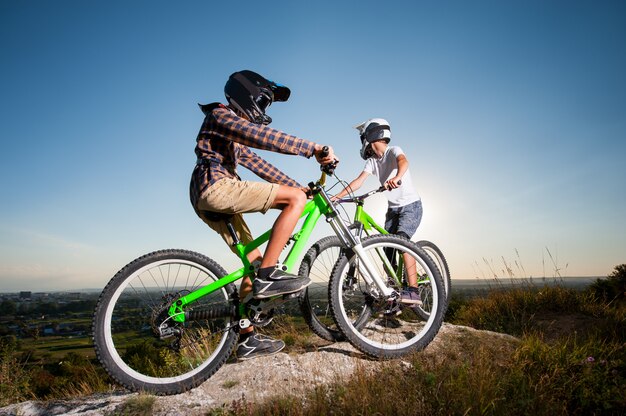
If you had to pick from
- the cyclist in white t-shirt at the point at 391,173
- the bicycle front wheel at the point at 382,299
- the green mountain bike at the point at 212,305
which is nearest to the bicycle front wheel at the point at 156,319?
the green mountain bike at the point at 212,305

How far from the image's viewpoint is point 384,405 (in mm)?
2172

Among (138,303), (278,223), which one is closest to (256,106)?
(278,223)

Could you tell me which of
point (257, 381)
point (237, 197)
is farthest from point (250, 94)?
point (257, 381)

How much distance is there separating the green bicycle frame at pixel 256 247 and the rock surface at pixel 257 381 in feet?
2.18

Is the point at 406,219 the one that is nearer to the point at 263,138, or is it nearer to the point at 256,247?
the point at 256,247

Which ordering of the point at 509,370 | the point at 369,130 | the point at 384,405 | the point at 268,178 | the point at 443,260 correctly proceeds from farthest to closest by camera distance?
the point at 443,260 < the point at 369,130 < the point at 268,178 < the point at 509,370 < the point at 384,405

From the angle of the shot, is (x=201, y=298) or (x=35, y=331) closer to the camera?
(x=201, y=298)

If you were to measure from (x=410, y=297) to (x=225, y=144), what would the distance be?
256 cm

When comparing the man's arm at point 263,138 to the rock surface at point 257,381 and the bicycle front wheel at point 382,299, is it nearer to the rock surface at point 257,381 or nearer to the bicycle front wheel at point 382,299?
the bicycle front wheel at point 382,299

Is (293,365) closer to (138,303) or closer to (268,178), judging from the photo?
(138,303)

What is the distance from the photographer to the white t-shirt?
201 inches

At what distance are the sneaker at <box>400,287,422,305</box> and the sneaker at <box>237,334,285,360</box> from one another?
1470mm

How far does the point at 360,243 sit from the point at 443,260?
3047mm

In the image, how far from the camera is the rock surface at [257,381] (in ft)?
8.57
